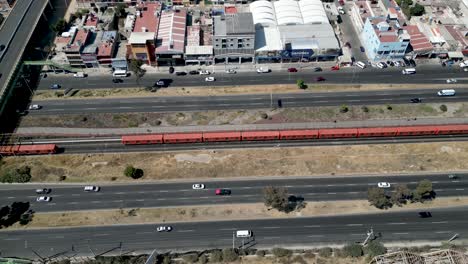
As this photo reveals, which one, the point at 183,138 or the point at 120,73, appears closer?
the point at 183,138

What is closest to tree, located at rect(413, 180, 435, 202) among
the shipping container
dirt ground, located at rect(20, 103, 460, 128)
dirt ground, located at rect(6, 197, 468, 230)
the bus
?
dirt ground, located at rect(6, 197, 468, 230)

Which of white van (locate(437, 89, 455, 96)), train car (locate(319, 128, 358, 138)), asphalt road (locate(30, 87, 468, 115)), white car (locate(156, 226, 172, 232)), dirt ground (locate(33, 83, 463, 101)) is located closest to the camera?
white car (locate(156, 226, 172, 232))

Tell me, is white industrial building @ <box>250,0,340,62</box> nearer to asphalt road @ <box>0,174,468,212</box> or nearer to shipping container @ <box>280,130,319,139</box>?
shipping container @ <box>280,130,319,139</box>

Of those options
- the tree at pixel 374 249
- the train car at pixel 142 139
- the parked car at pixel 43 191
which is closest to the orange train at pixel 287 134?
the train car at pixel 142 139

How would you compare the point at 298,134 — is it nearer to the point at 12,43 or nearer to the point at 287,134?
the point at 287,134

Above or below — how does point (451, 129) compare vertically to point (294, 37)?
below

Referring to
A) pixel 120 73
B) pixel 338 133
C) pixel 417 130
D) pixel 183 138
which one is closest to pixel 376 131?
pixel 338 133
